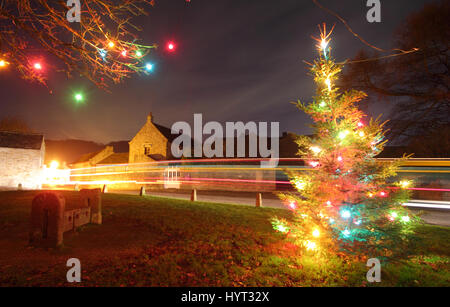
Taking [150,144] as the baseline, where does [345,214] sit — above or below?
below

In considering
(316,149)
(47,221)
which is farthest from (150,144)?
(316,149)

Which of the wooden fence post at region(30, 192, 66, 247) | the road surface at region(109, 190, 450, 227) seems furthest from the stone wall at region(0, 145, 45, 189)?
the wooden fence post at region(30, 192, 66, 247)

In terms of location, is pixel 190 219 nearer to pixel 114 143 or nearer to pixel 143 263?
pixel 143 263

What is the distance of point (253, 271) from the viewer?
4.10m

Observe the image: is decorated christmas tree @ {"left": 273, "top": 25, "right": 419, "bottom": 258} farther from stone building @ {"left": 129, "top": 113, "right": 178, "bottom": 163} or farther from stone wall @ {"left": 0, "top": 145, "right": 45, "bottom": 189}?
stone building @ {"left": 129, "top": 113, "right": 178, "bottom": 163}

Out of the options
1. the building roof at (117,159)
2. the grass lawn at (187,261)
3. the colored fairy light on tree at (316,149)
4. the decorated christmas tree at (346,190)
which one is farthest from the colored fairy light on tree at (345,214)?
the building roof at (117,159)

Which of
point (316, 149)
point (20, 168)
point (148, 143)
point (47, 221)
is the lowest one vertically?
point (47, 221)

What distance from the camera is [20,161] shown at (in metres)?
23.1

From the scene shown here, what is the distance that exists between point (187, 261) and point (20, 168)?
28.4m

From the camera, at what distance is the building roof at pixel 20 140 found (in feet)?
75.8

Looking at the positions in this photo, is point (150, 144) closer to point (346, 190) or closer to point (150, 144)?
point (150, 144)

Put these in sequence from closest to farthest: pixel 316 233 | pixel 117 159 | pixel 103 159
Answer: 1. pixel 316 233
2. pixel 117 159
3. pixel 103 159
